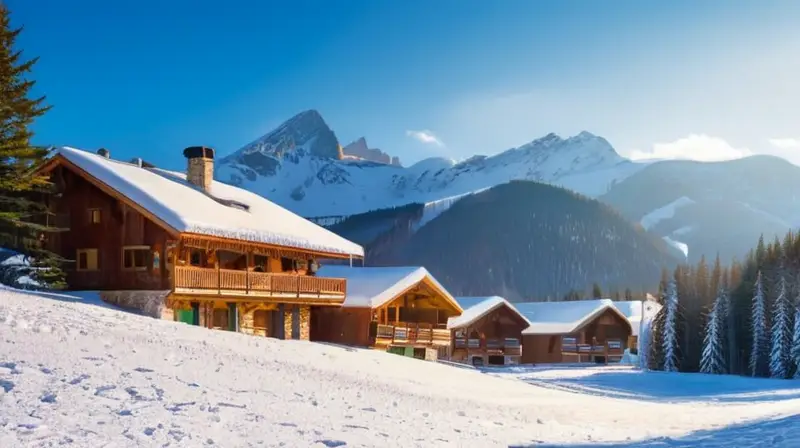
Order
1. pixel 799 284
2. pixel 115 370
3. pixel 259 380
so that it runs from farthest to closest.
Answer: pixel 799 284, pixel 259 380, pixel 115 370

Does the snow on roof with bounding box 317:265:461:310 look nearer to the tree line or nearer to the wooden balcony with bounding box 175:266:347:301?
the wooden balcony with bounding box 175:266:347:301

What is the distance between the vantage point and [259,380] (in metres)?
17.6

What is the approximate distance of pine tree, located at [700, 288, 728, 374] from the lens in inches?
2275

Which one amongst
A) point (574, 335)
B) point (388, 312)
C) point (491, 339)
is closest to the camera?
point (388, 312)

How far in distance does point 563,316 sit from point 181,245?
47264mm

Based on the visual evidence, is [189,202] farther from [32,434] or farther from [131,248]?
[32,434]

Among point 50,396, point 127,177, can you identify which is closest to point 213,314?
point 127,177

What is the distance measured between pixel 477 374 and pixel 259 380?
1480 cm

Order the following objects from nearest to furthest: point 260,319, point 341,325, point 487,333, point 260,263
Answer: point 260,319 → point 260,263 → point 341,325 → point 487,333

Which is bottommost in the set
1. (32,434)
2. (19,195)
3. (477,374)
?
(477,374)

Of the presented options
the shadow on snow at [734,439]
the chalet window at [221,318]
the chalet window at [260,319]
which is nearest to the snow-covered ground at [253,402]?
the shadow on snow at [734,439]

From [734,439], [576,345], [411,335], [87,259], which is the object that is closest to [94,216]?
[87,259]

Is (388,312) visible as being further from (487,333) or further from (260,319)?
(487,333)

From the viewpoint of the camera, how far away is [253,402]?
49.6ft
